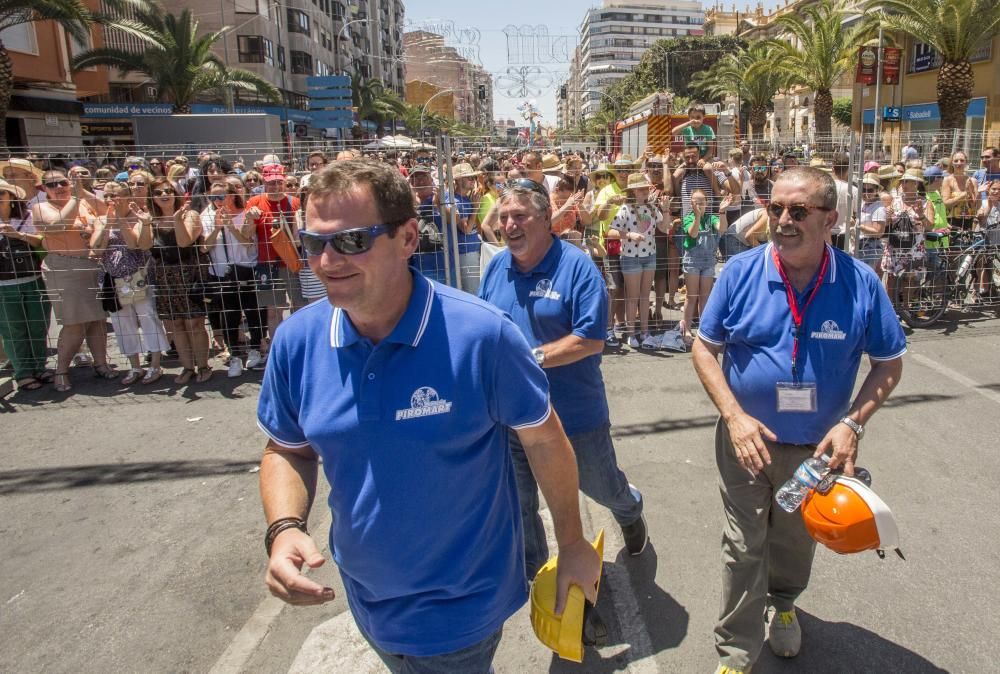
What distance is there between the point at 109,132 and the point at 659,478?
34499 millimetres

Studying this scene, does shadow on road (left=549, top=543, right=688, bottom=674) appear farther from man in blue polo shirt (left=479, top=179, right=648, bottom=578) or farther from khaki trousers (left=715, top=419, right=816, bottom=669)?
man in blue polo shirt (left=479, top=179, right=648, bottom=578)

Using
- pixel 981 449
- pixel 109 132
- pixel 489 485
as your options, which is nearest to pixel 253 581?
pixel 489 485

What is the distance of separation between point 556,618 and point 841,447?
1.22 metres

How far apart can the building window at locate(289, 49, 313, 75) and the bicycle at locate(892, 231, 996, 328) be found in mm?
51783

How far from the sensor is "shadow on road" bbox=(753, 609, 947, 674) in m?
2.98

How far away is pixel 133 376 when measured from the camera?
733 centimetres

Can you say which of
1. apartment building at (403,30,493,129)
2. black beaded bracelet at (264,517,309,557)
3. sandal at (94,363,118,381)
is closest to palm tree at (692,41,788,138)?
sandal at (94,363,118,381)

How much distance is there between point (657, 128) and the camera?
20297mm

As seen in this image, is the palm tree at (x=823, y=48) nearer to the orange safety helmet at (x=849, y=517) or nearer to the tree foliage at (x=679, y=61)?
the orange safety helmet at (x=849, y=517)

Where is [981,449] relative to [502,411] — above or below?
below

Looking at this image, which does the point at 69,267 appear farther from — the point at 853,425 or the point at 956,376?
the point at 956,376

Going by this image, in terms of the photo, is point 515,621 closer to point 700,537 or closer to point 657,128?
point 700,537

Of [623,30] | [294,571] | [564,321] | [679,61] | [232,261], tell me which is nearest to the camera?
[294,571]

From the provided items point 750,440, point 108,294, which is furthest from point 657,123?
point 750,440
